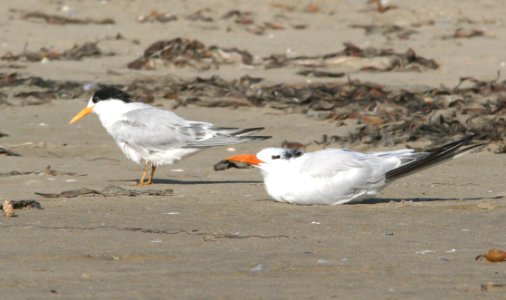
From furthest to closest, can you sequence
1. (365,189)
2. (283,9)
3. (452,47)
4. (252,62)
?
(283,9), (452,47), (252,62), (365,189)

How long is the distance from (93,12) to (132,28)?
4.08ft

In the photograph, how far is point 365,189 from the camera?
20.3 ft

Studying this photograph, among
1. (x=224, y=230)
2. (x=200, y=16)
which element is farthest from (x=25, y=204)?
(x=200, y=16)

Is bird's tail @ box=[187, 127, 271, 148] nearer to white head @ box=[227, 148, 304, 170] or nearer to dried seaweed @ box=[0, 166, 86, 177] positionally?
dried seaweed @ box=[0, 166, 86, 177]

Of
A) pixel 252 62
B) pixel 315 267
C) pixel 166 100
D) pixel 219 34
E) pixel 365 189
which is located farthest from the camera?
pixel 219 34

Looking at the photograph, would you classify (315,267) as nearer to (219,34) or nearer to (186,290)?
(186,290)

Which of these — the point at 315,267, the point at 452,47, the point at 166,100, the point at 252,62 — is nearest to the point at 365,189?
the point at 315,267

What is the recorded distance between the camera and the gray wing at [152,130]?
8.04 m

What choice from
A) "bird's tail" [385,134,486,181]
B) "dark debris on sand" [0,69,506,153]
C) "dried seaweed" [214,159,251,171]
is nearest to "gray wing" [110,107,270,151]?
"dried seaweed" [214,159,251,171]

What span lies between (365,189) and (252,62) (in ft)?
21.4

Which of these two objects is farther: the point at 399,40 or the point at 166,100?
the point at 399,40

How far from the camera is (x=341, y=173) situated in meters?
6.18

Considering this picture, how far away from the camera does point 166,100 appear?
10688 millimetres

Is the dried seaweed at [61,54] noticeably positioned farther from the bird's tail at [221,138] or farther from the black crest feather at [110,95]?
the bird's tail at [221,138]
